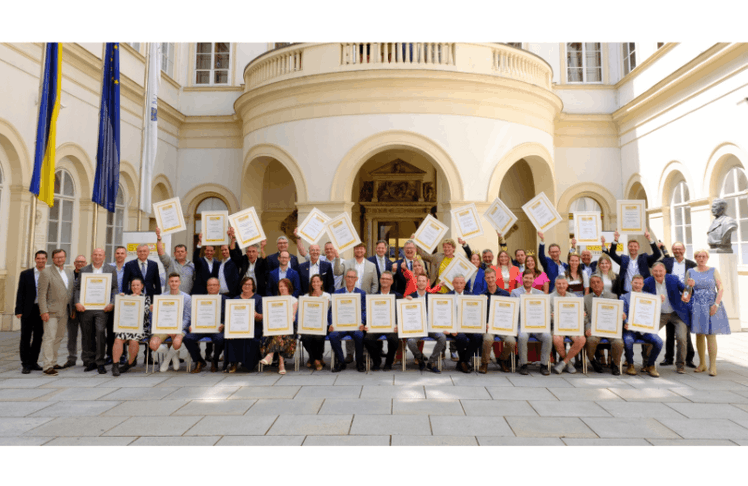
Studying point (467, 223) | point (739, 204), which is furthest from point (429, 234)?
point (739, 204)

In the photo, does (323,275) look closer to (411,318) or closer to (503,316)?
(411,318)

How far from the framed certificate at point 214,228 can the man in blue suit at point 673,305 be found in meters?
5.74

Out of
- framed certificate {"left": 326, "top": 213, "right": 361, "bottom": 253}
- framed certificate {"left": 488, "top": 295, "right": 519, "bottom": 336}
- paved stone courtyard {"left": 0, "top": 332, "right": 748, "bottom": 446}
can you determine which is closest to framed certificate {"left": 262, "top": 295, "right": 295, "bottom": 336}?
paved stone courtyard {"left": 0, "top": 332, "right": 748, "bottom": 446}

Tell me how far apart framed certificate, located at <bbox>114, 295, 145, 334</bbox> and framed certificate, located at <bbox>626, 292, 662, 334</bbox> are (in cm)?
608

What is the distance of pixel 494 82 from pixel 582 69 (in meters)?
5.40

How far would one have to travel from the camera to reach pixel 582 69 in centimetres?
1473

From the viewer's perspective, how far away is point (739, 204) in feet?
32.3

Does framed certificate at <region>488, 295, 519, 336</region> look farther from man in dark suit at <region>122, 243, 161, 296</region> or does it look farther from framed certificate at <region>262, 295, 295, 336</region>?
man in dark suit at <region>122, 243, 161, 296</region>

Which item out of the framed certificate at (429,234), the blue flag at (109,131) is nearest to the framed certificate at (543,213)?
the framed certificate at (429,234)

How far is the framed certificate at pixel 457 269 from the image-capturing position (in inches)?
261

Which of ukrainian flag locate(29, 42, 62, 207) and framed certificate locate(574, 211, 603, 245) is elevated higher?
ukrainian flag locate(29, 42, 62, 207)

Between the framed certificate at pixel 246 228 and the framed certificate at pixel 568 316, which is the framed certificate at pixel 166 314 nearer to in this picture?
the framed certificate at pixel 246 228

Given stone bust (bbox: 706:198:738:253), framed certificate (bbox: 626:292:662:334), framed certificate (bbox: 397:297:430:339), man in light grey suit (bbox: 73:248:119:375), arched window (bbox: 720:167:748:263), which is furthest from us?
arched window (bbox: 720:167:748:263)

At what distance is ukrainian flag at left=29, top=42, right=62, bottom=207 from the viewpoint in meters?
7.19
